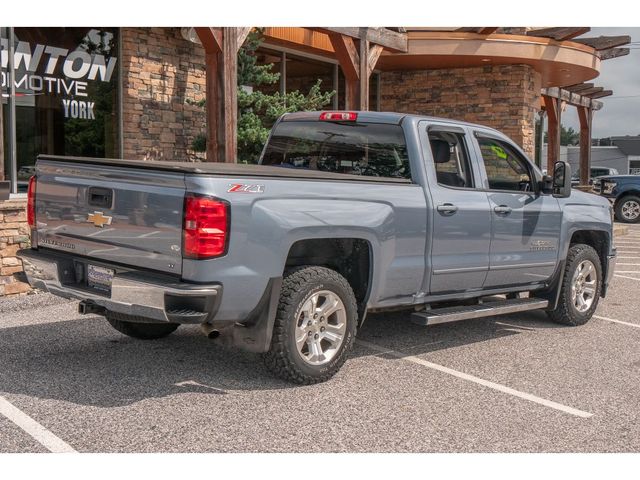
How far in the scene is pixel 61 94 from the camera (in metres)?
11.1

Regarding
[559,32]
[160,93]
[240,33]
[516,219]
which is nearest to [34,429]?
[516,219]

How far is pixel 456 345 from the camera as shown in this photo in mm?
6758

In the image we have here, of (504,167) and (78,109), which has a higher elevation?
(78,109)

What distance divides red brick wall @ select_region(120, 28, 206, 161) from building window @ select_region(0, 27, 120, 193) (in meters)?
0.21

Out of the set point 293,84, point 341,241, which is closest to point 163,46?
point 293,84

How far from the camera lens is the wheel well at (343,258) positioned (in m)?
5.48

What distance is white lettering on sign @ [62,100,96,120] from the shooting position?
11203 millimetres

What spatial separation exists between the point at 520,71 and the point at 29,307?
13.9 m

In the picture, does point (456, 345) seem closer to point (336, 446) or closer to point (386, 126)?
point (386, 126)

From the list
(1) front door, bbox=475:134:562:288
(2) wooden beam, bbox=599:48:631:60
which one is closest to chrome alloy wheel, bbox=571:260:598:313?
(1) front door, bbox=475:134:562:288

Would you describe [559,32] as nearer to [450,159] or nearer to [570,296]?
[570,296]

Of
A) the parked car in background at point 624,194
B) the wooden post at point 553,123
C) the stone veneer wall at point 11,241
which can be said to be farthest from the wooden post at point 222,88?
the wooden post at point 553,123

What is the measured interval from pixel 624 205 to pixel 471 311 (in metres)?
17.5

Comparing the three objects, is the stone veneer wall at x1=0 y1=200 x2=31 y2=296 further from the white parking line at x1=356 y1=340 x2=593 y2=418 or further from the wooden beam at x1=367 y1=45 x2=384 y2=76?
the wooden beam at x1=367 y1=45 x2=384 y2=76
